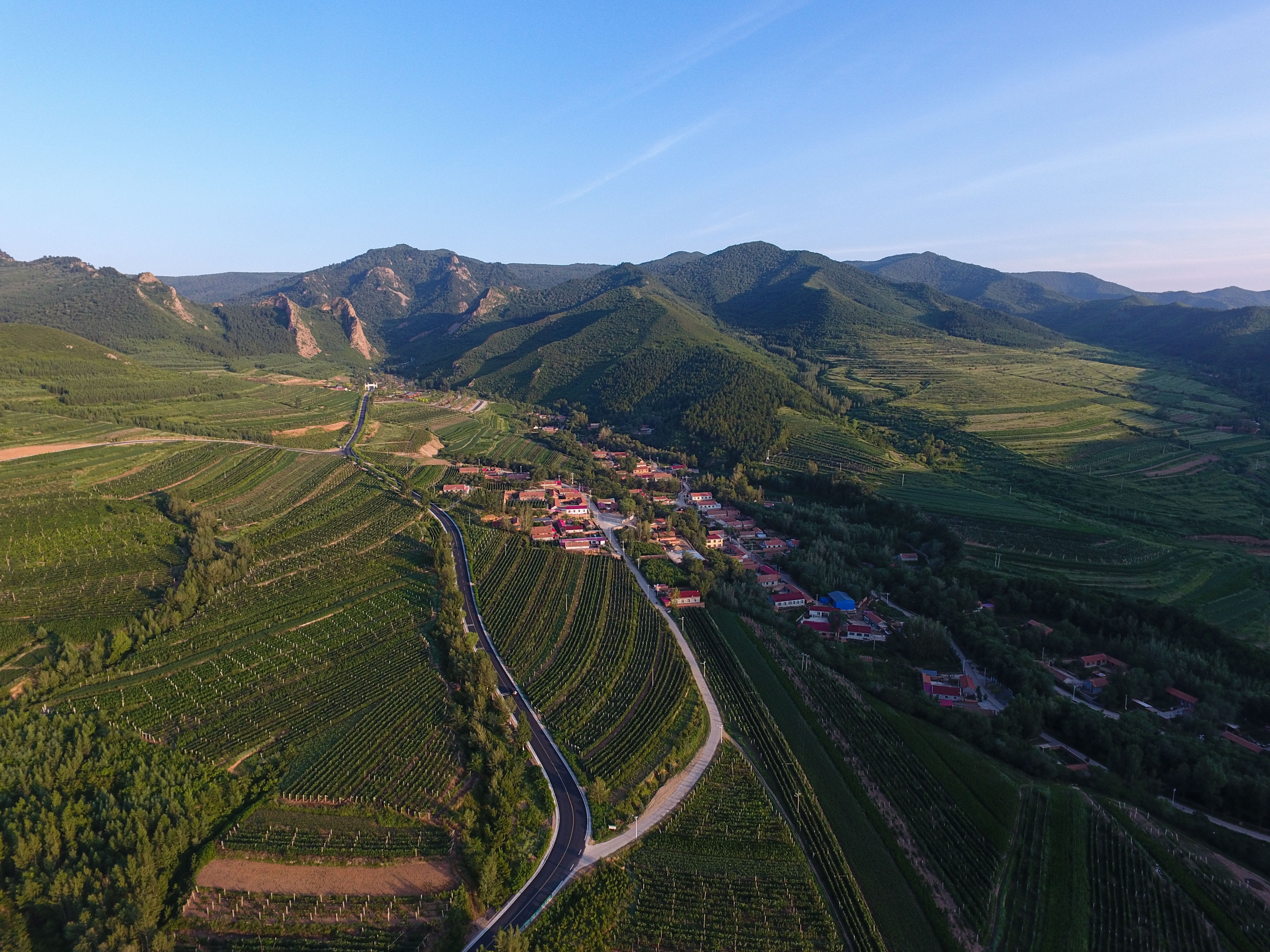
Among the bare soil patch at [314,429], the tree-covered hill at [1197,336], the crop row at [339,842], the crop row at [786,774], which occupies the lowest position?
the crop row at [786,774]

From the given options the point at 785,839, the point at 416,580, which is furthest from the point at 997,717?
the point at 416,580

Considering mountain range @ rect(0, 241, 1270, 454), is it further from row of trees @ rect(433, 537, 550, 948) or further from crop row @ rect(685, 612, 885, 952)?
row of trees @ rect(433, 537, 550, 948)

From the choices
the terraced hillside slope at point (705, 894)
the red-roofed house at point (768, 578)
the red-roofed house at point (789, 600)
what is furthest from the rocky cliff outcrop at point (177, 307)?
the terraced hillside slope at point (705, 894)

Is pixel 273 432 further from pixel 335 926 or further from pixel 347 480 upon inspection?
pixel 335 926

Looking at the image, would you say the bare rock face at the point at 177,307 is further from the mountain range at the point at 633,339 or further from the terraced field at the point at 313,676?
the terraced field at the point at 313,676

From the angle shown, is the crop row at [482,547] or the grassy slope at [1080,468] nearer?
the grassy slope at [1080,468]

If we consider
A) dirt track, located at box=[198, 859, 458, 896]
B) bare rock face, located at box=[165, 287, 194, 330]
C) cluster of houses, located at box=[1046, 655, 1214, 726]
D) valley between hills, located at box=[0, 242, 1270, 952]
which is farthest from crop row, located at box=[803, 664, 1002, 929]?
bare rock face, located at box=[165, 287, 194, 330]

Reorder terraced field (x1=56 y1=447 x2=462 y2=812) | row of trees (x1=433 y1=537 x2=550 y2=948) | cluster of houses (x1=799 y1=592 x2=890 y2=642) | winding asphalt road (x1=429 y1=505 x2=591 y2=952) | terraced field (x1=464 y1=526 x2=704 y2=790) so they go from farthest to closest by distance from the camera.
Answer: cluster of houses (x1=799 y1=592 x2=890 y2=642), terraced field (x1=464 y1=526 x2=704 y2=790), terraced field (x1=56 y1=447 x2=462 y2=812), row of trees (x1=433 y1=537 x2=550 y2=948), winding asphalt road (x1=429 y1=505 x2=591 y2=952)
